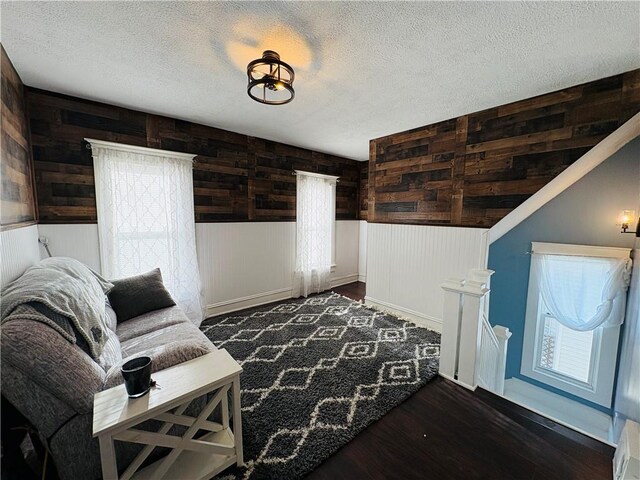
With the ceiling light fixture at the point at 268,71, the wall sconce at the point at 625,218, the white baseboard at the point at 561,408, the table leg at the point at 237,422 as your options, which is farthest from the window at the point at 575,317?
the table leg at the point at 237,422

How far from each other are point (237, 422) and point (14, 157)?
2.42m

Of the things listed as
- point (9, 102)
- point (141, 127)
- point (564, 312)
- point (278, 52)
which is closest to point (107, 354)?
point (9, 102)

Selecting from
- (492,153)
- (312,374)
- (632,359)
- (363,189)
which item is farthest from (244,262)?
(632,359)

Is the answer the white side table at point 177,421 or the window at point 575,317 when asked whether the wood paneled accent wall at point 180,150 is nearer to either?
the white side table at point 177,421

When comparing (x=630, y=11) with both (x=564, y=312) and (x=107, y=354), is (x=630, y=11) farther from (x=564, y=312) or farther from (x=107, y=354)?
(x=107, y=354)

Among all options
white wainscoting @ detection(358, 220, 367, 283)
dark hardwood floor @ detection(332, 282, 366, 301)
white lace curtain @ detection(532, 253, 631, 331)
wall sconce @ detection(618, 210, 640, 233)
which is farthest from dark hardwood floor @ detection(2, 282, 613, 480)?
white wainscoting @ detection(358, 220, 367, 283)

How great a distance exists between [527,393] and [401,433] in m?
3.11

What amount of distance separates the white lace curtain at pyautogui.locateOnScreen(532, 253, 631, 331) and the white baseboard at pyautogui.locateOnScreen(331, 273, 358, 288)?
2897mm

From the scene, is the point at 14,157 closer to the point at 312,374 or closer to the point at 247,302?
the point at 247,302

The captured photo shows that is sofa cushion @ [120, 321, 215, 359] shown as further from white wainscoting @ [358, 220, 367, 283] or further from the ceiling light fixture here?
white wainscoting @ [358, 220, 367, 283]

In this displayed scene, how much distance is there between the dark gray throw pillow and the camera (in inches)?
86.8

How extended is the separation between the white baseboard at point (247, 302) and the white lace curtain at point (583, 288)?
3.49 metres

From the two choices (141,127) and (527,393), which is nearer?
(141,127)

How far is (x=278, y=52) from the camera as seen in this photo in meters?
1.69
